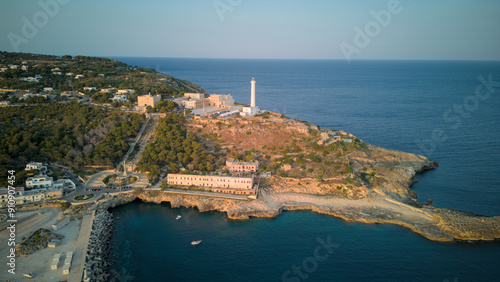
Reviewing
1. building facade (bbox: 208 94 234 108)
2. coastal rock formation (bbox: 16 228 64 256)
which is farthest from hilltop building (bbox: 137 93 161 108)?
coastal rock formation (bbox: 16 228 64 256)

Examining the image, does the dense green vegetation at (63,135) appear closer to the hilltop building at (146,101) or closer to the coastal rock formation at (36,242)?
the hilltop building at (146,101)

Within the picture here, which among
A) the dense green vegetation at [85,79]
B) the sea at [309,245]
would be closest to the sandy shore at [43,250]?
the sea at [309,245]

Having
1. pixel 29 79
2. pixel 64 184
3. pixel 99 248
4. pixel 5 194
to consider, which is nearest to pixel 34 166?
pixel 64 184

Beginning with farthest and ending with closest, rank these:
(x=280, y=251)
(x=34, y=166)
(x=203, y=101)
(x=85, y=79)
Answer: (x=85, y=79), (x=203, y=101), (x=34, y=166), (x=280, y=251)

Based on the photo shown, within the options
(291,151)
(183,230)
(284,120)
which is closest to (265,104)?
(284,120)

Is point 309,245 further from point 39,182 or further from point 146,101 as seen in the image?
point 146,101

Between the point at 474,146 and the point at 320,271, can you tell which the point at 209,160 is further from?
the point at 474,146

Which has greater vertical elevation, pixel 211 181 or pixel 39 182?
pixel 39 182
